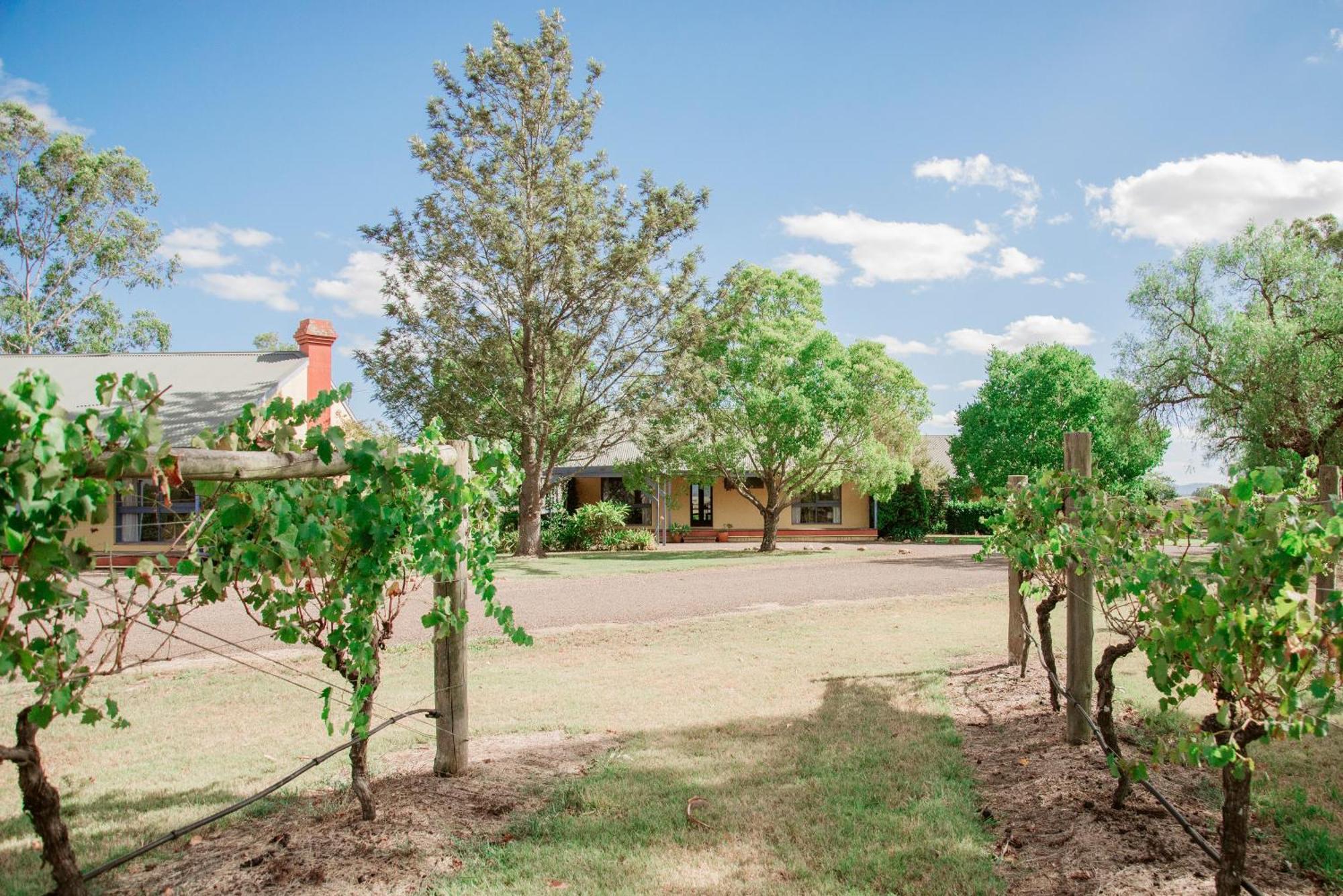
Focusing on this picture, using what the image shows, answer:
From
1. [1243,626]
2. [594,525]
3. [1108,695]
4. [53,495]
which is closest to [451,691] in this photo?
[53,495]

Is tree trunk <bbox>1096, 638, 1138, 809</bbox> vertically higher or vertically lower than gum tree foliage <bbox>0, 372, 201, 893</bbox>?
lower

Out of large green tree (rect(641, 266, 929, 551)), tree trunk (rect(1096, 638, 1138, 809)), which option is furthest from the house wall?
tree trunk (rect(1096, 638, 1138, 809))

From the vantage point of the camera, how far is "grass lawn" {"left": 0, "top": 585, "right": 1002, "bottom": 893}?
3.62 metres

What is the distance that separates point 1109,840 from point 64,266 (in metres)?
41.7

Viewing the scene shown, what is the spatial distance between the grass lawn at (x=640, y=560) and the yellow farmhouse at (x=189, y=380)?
282 inches

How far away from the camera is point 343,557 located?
3.59 metres

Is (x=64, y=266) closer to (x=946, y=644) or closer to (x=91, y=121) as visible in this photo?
(x=91, y=121)

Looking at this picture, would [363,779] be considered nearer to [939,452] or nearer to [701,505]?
[701,505]

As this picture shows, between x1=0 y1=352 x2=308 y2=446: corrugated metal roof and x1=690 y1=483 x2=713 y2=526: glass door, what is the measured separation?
16.1 meters

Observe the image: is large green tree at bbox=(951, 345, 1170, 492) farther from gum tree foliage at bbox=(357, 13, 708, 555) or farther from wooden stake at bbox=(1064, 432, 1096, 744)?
wooden stake at bbox=(1064, 432, 1096, 744)

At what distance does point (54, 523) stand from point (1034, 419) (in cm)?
3344

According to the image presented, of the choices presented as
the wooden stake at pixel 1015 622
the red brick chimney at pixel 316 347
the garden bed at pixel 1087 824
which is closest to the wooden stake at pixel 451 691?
the garden bed at pixel 1087 824

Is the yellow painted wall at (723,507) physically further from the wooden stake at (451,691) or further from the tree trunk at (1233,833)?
the tree trunk at (1233,833)

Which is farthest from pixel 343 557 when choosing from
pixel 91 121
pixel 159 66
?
pixel 91 121
